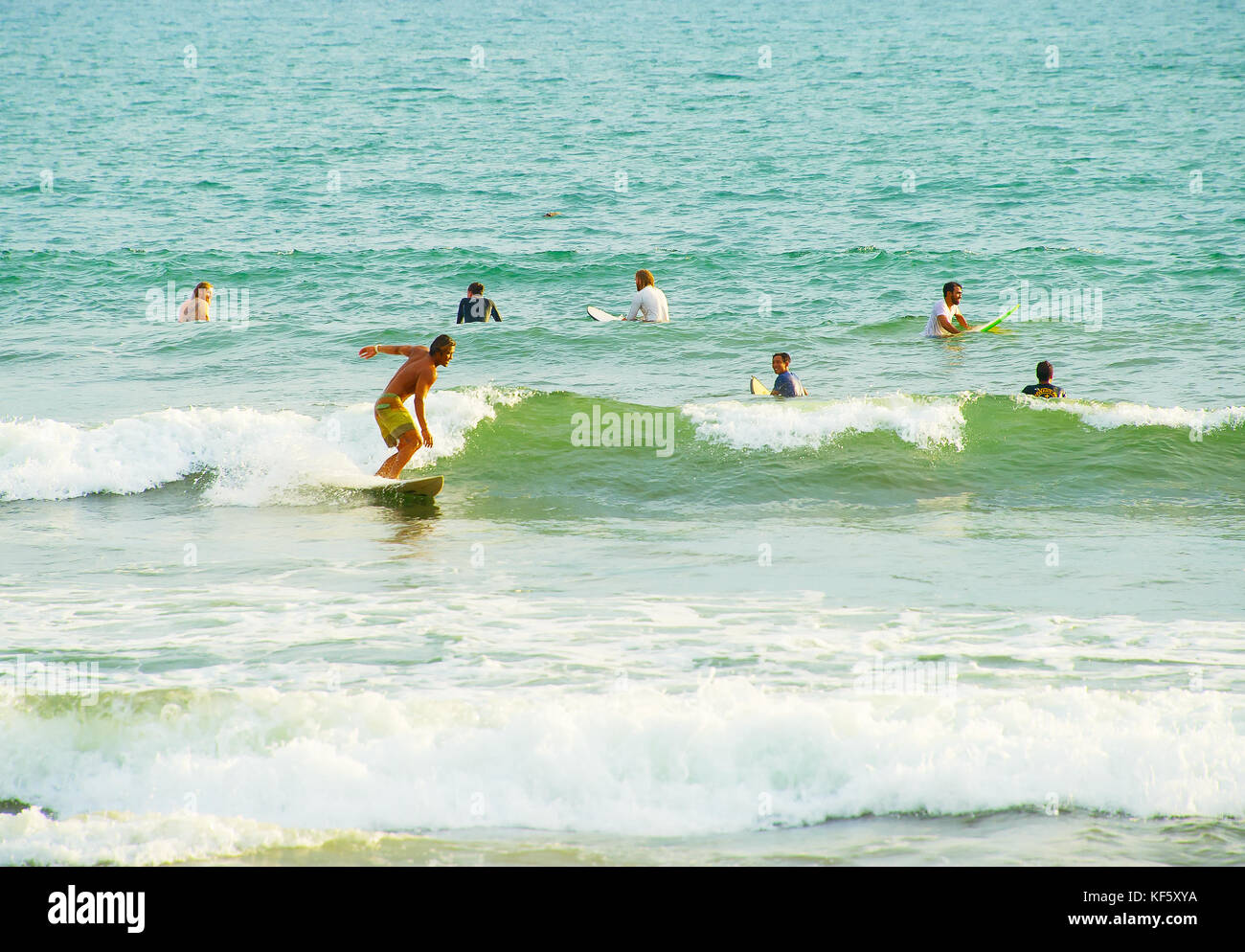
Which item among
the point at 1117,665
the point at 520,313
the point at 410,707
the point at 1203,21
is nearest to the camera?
the point at 410,707

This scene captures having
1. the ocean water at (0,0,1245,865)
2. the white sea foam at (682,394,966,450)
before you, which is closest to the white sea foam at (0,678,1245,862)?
the ocean water at (0,0,1245,865)

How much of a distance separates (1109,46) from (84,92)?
1742 inches

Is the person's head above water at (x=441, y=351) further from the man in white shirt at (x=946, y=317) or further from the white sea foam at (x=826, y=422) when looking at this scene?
the man in white shirt at (x=946, y=317)

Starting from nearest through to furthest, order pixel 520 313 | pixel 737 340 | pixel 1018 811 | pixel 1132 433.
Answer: pixel 1018 811 < pixel 1132 433 < pixel 737 340 < pixel 520 313

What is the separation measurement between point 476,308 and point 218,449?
691 cm

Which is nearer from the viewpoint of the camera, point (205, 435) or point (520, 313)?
point (205, 435)

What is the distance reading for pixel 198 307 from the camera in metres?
19.6

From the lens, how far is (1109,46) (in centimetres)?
5144
